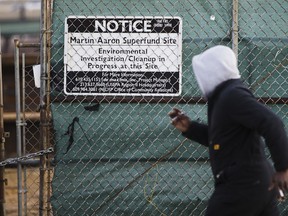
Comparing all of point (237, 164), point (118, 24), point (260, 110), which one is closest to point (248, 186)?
point (237, 164)

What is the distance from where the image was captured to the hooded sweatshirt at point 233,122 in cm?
395

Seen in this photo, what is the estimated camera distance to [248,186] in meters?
4.07

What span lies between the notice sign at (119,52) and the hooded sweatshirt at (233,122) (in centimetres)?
137

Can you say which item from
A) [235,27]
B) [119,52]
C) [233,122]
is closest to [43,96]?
[119,52]

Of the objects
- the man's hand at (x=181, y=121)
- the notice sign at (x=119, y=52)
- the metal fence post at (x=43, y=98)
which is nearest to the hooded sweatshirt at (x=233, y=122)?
the man's hand at (x=181, y=121)

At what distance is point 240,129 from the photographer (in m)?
4.10

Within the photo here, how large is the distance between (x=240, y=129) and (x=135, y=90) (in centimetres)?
179

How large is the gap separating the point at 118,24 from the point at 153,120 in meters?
0.92

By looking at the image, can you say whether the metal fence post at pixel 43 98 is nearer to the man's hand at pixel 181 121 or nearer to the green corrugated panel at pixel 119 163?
the green corrugated panel at pixel 119 163

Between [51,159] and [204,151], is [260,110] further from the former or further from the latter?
[51,159]

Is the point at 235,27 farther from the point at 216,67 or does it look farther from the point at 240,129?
the point at 240,129

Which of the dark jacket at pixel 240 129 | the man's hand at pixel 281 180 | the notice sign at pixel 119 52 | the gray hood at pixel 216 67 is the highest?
the notice sign at pixel 119 52

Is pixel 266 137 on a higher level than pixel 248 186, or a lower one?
higher

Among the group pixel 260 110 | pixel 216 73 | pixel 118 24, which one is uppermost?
pixel 118 24
